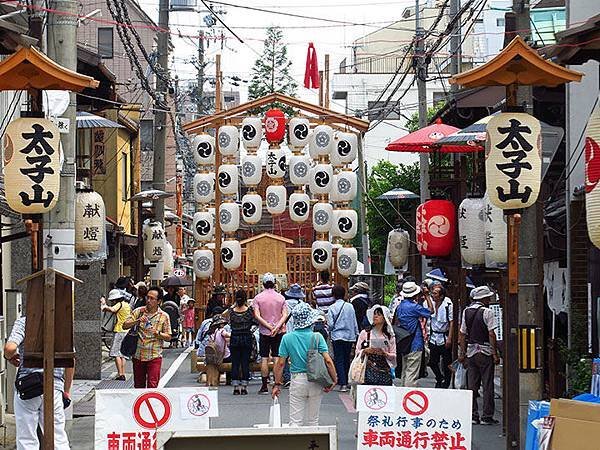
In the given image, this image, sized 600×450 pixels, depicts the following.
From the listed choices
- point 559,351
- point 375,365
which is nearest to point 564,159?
point 559,351

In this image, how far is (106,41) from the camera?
51.4 m

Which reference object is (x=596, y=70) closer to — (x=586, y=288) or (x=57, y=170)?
(x=586, y=288)

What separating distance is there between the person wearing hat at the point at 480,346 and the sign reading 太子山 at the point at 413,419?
6.60 meters

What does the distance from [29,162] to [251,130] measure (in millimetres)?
22356

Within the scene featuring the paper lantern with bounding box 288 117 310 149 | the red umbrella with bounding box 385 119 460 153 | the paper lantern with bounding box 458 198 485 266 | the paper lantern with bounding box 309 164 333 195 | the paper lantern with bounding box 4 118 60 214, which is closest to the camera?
the paper lantern with bounding box 4 118 60 214

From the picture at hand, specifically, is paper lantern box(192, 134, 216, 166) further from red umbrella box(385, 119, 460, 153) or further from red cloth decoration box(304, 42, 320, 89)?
red umbrella box(385, 119, 460, 153)

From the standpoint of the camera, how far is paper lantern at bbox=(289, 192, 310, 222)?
118 ft

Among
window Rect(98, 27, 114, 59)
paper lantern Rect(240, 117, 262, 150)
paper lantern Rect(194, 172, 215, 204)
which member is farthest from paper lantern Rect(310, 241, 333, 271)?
window Rect(98, 27, 114, 59)

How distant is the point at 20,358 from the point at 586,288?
34.3ft

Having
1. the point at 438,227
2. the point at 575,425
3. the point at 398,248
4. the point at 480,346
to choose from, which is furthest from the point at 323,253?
the point at 575,425

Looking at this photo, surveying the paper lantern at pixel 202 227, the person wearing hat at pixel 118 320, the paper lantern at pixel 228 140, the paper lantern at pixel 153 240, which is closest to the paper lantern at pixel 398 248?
the paper lantern at pixel 228 140

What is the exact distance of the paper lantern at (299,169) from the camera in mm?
35250

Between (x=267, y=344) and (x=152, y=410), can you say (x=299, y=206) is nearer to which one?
(x=267, y=344)

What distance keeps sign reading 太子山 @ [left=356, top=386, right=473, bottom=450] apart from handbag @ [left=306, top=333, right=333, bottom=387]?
154 inches
